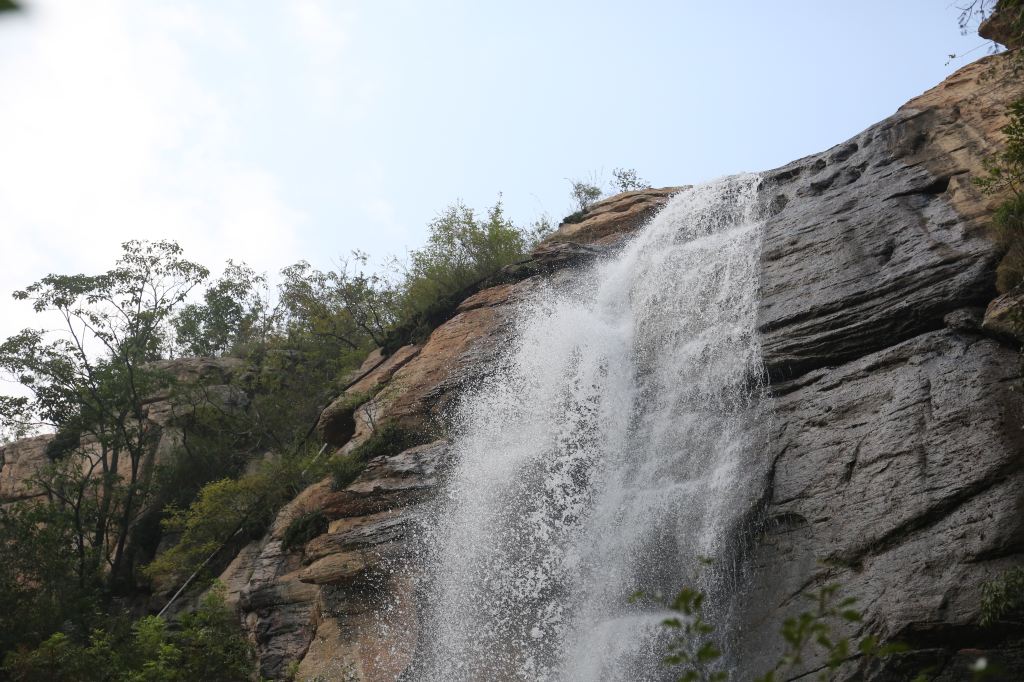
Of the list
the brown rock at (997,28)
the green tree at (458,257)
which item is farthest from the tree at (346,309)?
the brown rock at (997,28)

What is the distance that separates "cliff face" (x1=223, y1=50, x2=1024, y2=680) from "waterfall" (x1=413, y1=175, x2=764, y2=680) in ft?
1.71

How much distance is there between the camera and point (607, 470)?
15.0 m

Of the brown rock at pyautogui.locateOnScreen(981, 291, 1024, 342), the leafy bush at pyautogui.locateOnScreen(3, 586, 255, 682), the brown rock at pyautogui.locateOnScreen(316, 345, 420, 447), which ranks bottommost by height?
the leafy bush at pyautogui.locateOnScreen(3, 586, 255, 682)

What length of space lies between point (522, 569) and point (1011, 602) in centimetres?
721

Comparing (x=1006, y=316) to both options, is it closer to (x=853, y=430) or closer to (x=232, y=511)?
(x=853, y=430)

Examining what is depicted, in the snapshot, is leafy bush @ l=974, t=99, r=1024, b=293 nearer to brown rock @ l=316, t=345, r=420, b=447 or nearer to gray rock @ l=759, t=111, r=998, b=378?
gray rock @ l=759, t=111, r=998, b=378

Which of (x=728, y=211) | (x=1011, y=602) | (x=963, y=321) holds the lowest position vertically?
(x=1011, y=602)

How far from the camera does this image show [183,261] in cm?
2859

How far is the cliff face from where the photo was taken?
10367 mm

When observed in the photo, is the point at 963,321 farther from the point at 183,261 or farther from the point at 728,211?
the point at 183,261

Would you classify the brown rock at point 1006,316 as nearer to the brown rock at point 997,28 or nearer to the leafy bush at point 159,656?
the brown rock at point 997,28

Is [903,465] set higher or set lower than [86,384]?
lower

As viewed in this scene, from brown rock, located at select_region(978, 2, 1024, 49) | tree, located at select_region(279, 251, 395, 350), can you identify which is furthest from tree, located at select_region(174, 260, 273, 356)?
brown rock, located at select_region(978, 2, 1024, 49)

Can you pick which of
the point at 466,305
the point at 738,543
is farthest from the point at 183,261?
the point at 738,543
